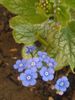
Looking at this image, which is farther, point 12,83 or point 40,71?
point 12,83

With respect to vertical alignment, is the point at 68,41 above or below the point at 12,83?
above

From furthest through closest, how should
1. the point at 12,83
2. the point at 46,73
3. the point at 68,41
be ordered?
the point at 12,83
the point at 68,41
the point at 46,73

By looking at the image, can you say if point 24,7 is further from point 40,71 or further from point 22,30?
point 40,71

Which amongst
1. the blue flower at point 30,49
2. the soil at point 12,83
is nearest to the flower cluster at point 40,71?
the blue flower at point 30,49

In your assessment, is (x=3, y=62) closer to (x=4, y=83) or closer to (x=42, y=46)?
(x=4, y=83)

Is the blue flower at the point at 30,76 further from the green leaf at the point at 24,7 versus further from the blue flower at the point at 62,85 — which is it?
A: the green leaf at the point at 24,7

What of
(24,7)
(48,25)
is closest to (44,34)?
(48,25)

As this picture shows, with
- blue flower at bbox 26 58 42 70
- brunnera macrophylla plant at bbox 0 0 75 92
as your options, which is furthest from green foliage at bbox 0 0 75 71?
blue flower at bbox 26 58 42 70

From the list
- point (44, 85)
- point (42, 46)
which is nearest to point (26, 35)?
point (42, 46)
